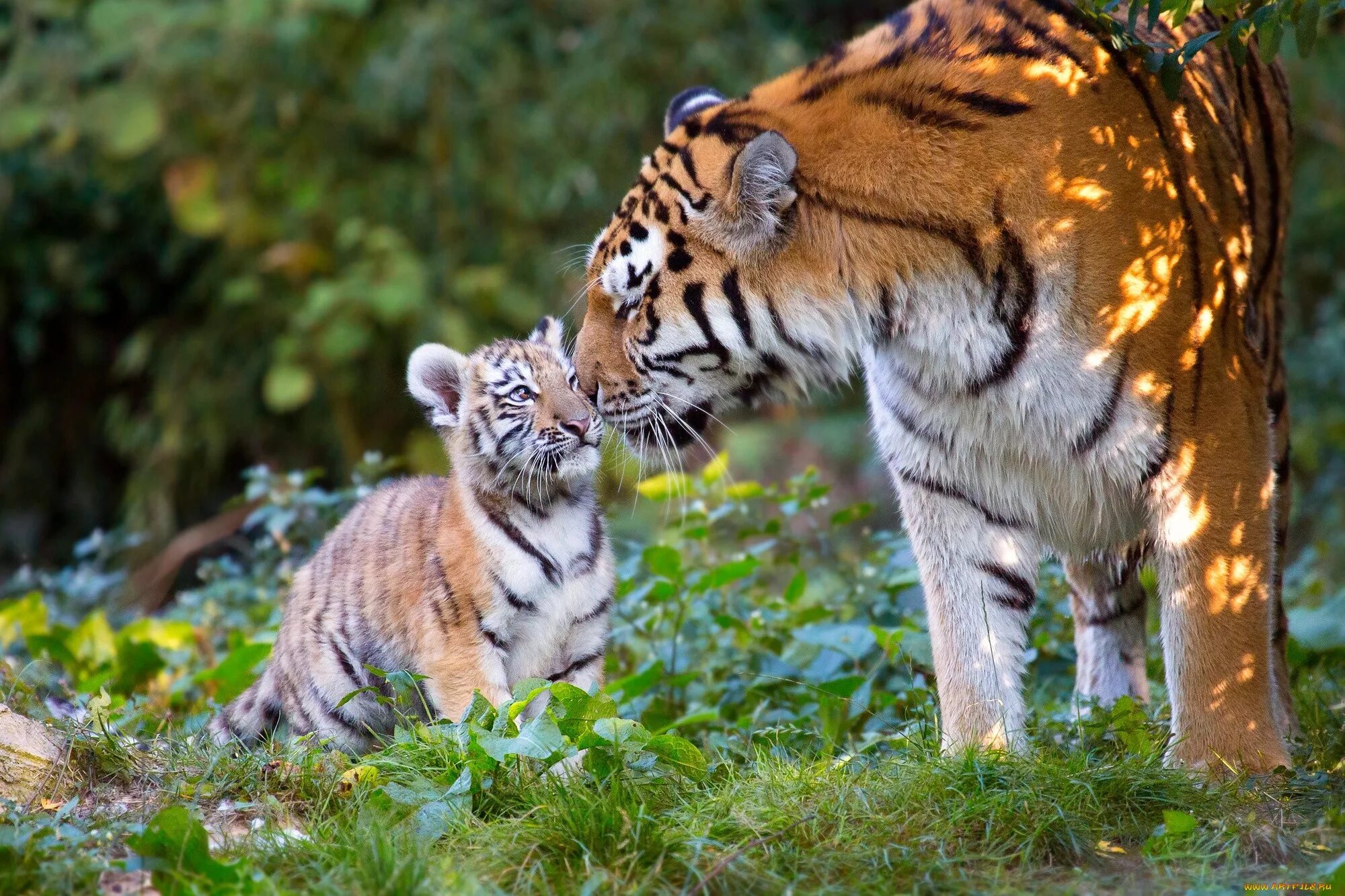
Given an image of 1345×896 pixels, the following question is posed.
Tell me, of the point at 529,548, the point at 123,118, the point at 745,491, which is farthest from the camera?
the point at 123,118

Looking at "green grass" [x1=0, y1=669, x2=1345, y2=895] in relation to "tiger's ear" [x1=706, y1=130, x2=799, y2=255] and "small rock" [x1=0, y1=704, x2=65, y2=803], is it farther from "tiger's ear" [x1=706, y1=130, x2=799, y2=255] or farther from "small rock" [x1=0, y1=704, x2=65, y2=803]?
"tiger's ear" [x1=706, y1=130, x2=799, y2=255]

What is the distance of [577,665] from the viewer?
388 centimetres

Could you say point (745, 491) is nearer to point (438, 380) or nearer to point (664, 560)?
point (664, 560)

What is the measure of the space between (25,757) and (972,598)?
2.46 meters

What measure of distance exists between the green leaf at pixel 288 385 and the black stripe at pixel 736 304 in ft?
17.3

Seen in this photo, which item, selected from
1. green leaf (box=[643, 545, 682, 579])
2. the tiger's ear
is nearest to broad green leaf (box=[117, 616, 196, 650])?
green leaf (box=[643, 545, 682, 579])

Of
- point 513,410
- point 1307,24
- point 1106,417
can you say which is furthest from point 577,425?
point 1307,24

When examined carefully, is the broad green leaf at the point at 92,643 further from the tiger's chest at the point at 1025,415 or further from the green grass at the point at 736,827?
the tiger's chest at the point at 1025,415

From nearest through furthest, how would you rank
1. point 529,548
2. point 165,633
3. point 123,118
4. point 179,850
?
point 179,850 < point 529,548 < point 165,633 < point 123,118

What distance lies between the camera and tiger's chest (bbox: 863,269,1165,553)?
3355mm

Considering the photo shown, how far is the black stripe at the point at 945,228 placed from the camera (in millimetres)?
3369

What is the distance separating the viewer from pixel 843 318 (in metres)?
3.48

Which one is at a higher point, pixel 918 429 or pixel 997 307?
pixel 997 307

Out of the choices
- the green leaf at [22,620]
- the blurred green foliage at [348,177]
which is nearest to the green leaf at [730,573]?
the green leaf at [22,620]
